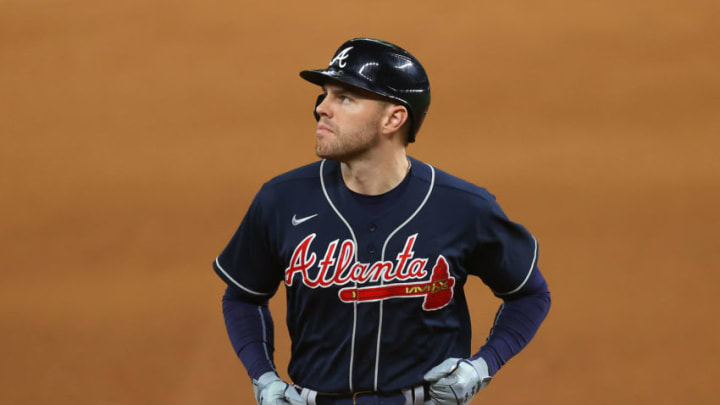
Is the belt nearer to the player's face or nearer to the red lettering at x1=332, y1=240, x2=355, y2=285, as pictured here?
the red lettering at x1=332, y1=240, x2=355, y2=285

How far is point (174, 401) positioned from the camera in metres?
4.32

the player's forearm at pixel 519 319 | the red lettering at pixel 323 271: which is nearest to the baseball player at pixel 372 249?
the red lettering at pixel 323 271

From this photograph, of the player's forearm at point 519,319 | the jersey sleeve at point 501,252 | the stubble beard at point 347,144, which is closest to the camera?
the stubble beard at point 347,144

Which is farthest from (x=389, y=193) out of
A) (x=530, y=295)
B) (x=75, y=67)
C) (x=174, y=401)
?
(x=75, y=67)

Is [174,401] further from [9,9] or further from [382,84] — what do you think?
[382,84]

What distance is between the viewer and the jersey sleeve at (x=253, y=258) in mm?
2432

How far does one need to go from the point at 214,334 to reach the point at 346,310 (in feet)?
7.60

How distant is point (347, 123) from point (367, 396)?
0.64m

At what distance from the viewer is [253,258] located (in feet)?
8.07

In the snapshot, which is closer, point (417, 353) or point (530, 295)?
point (417, 353)

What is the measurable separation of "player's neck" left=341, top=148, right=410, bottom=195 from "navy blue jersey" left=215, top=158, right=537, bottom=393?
21 mm

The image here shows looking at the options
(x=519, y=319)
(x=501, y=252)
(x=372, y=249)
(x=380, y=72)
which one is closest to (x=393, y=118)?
(x=380, y=72)

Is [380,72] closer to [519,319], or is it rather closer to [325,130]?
[325,130]

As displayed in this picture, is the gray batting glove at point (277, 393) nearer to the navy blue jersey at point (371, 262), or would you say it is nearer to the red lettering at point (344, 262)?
the navy blue jersey at point (371, 262)
